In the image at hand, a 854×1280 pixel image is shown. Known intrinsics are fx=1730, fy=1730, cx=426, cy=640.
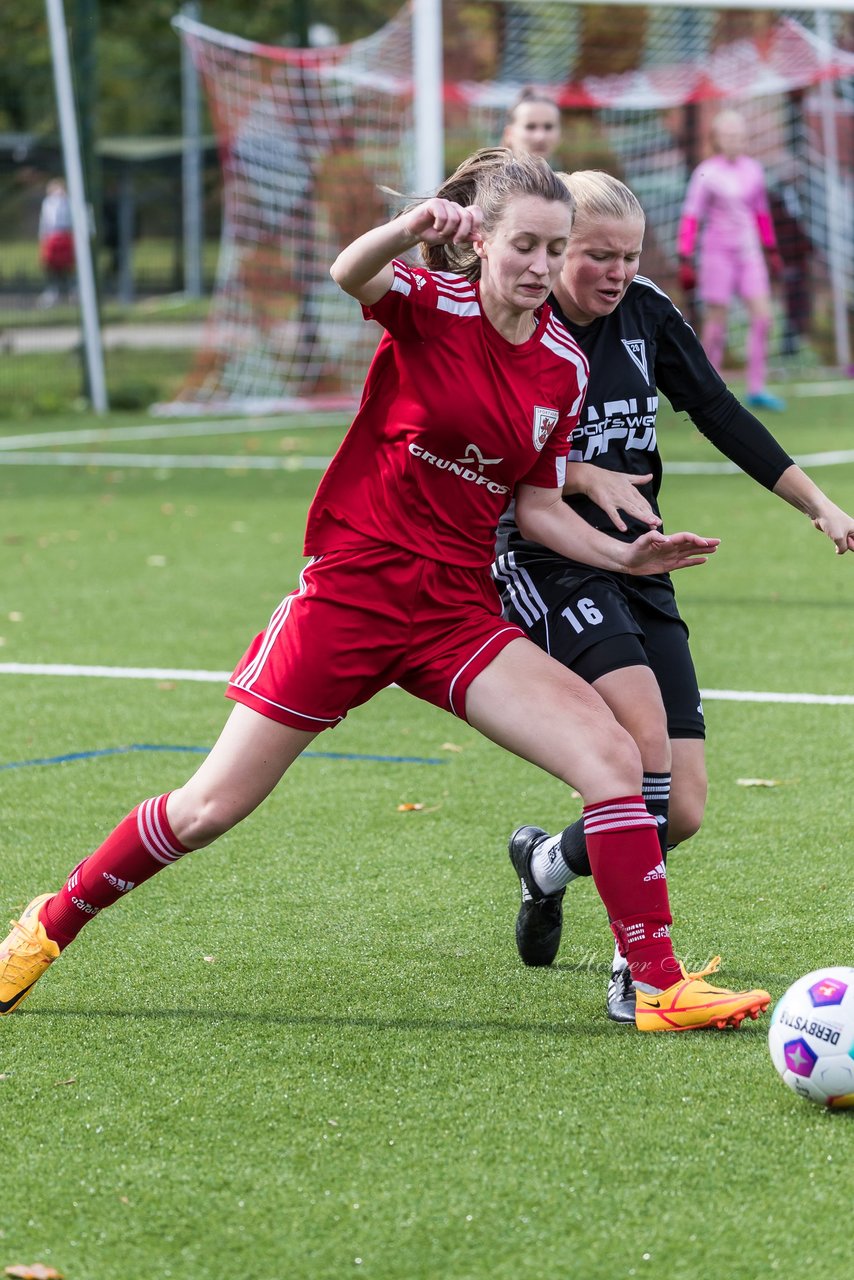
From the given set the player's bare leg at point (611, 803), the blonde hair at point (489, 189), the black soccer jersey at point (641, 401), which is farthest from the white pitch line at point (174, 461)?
the player's bare leg at point (611, 803)

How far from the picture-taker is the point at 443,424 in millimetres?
3697

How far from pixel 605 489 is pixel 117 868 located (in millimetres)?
1439

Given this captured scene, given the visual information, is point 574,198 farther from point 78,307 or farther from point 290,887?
point 78,307

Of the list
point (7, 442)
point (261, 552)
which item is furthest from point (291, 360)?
point (261, 552)

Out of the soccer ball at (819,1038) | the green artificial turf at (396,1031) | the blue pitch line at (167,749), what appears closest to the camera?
the green artificial turf at (396,1031)

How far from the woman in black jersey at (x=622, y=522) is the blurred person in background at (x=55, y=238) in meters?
19.1

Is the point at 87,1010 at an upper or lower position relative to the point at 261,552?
upper

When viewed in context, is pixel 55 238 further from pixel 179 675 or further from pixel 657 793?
pixel 657 793

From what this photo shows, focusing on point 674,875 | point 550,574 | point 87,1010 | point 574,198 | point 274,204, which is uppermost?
point 574,198

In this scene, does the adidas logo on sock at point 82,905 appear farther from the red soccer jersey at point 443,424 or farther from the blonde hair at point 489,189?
the blonde hair at point 489,189

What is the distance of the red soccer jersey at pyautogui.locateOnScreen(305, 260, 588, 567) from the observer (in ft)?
12.1

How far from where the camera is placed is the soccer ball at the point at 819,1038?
3307mm

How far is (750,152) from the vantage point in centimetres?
2308

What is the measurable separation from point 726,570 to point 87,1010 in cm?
619
